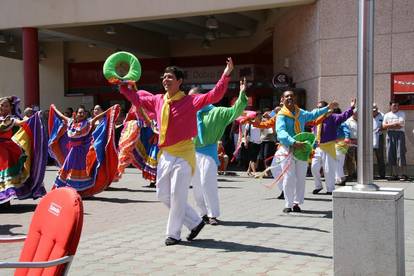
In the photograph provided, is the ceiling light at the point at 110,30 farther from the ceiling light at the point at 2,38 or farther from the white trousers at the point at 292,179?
the white trousers at the point at 292,179

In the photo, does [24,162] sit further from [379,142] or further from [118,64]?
[379,142]

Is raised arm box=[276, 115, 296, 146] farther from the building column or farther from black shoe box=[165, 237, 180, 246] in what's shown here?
the building column

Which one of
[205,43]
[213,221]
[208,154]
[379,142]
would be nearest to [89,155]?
→ [208,154]

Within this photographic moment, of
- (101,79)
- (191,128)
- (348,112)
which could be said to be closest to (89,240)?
(191,128)

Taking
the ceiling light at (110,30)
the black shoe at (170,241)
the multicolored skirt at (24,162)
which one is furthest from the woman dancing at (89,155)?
the ceiling light at (110,30)

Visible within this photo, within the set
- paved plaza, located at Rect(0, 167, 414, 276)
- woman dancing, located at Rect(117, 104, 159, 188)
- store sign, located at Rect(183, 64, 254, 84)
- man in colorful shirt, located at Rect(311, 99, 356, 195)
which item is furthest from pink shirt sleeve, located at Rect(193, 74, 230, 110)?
store sign, located at Rect(183, 64, 254, 84)

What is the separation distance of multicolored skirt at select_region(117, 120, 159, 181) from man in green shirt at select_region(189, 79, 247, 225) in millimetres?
4924

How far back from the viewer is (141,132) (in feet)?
43.5

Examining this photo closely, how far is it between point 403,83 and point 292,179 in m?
6.92

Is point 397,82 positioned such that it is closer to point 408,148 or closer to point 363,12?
point 408,148

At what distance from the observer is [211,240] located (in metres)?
6.84

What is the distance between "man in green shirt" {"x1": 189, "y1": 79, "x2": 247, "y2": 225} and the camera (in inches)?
308

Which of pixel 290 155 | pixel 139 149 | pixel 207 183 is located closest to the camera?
pixel 207 183

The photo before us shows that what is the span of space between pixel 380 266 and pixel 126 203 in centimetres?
632
